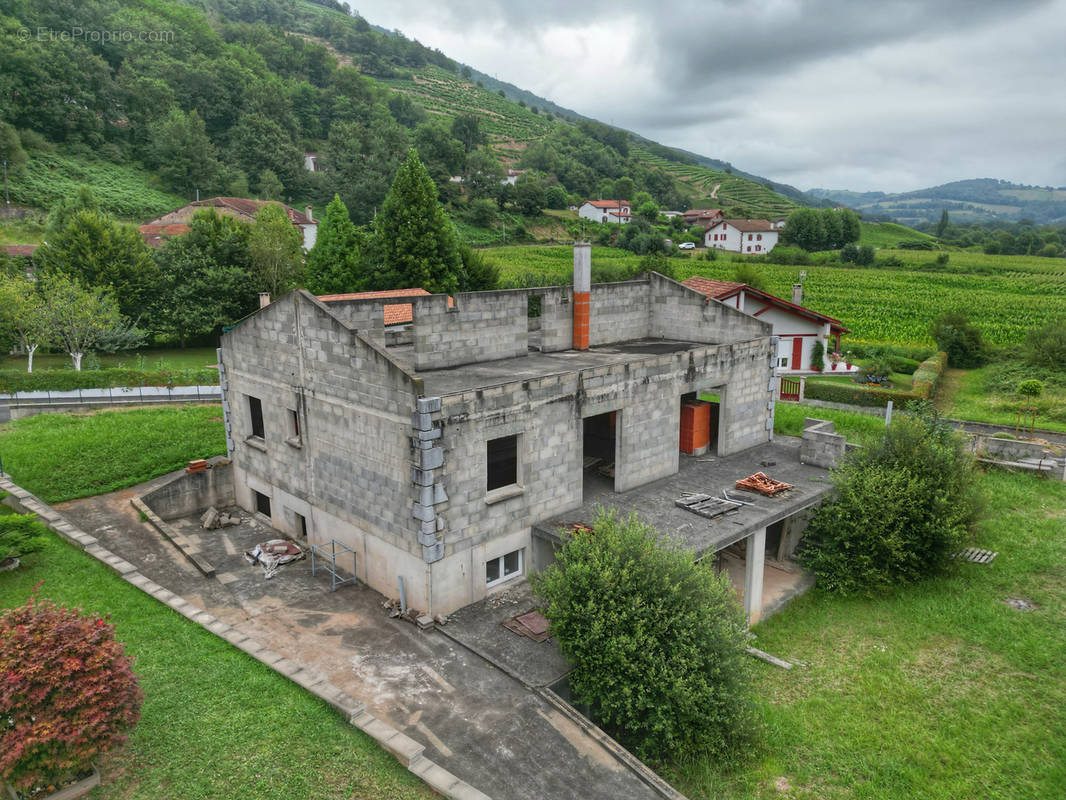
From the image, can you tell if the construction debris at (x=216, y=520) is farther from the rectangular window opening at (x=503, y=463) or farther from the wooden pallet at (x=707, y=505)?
the wooden pallet at (x=707, y=505)

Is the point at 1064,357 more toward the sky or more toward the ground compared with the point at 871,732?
more toward the sky

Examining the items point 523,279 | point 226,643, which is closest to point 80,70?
point 523,279

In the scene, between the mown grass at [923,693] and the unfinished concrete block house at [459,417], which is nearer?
the mown grass at [923,693]

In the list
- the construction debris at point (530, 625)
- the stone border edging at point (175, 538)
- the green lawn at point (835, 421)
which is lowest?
the construction debris at point (530, 625)

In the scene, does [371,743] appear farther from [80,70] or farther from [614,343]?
[80,70]

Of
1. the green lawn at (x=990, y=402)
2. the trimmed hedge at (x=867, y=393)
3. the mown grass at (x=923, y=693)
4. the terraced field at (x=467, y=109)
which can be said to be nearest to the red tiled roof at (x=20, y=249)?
the trimmed hedge at (x=867, y=393)

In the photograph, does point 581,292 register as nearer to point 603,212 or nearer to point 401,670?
point 401,670

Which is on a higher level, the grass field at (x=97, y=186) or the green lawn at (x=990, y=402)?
the grass field at (x=97, y=186)

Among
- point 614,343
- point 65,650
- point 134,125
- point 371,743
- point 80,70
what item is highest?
point 80,70

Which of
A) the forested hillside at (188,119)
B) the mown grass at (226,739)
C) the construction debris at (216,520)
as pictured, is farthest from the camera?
the forested hillside at (188,119)
